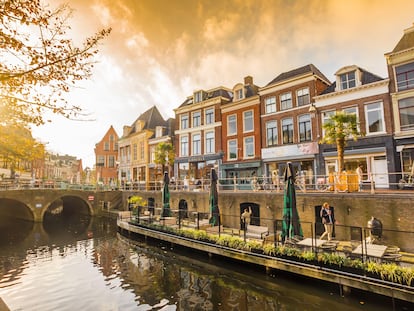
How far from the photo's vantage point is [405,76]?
17656 millimetres

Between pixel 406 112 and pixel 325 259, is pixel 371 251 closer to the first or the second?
pixel 325 259

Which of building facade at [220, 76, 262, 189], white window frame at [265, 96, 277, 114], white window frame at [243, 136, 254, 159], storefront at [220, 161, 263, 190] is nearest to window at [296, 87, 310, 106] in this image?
white window frame at [265, 96, 277, 114]

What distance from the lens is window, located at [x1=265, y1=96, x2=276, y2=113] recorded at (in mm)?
24719

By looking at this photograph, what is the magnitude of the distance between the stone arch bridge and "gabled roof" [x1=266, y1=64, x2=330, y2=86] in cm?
2450

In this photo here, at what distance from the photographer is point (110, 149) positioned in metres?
49.0

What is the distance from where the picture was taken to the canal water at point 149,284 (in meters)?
7.96

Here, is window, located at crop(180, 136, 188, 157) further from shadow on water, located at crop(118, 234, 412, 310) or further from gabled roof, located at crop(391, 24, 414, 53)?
gabled roof, located at crop(391, 24, 414, 53)

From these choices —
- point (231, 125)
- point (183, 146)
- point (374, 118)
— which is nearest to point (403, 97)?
point (374, 118)

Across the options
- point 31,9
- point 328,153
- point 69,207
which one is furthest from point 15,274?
point 69,207

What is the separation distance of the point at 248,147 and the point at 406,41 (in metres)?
15.2

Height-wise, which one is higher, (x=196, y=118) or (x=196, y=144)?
(x=196, y=118)

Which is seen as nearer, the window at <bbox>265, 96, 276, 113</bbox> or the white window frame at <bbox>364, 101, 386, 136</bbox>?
the white window frame at <bbox>364, 101, 386, 136</bbox>

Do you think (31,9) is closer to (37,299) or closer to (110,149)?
(37,299)

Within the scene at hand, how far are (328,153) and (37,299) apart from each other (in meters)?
20.7
